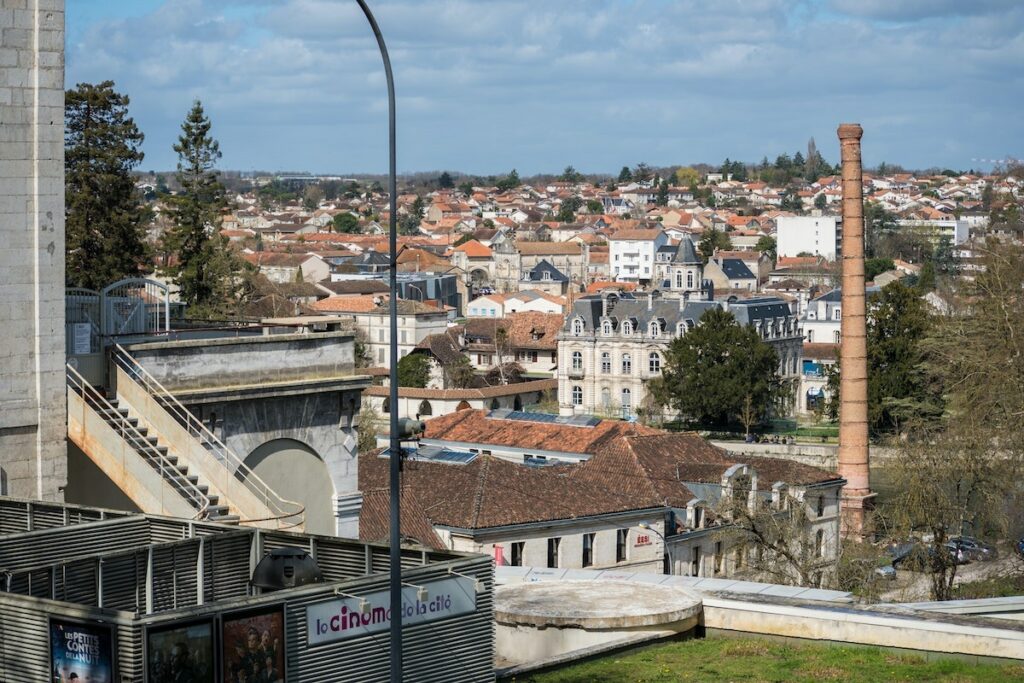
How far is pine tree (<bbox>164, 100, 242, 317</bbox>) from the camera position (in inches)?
2213

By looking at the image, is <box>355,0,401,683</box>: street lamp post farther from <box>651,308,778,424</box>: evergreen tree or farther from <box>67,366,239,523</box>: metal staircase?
<box>651,308,778,424</box>: evergreen tree

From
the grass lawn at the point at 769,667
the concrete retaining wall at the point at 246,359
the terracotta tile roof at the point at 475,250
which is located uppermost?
the terracotta tile roof at the point at 475,250

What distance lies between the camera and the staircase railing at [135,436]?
18312 millimetres

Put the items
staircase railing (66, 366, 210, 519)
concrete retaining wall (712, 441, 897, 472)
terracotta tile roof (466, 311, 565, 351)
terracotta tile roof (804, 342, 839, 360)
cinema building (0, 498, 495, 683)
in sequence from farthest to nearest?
terracotta tile roof (466, 311, 565, 351)
terracotta tile roof (804, 342, 839, 360)
concrete retaining wall (712, 441, 897, 472)
staircase railing (66, 366, 210, 519)
cinema building (0, 498, 495, 683)

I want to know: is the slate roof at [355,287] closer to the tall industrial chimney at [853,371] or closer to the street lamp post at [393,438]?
the tall industrial chimney at [853,371]

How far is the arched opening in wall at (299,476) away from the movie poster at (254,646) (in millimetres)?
9664

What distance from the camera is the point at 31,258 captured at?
61.9ft

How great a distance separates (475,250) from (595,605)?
159 meters

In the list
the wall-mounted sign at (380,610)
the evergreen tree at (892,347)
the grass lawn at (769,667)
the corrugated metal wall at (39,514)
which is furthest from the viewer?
the evergreen tree at (892,347)

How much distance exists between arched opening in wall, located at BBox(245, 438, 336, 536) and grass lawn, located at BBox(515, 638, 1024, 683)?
204 inches

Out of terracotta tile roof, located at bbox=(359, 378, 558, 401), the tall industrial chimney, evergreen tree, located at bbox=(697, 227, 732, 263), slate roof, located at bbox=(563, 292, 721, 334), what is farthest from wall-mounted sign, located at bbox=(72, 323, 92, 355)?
evergreen tree, located at bbox=(697, 227, 732, 263)

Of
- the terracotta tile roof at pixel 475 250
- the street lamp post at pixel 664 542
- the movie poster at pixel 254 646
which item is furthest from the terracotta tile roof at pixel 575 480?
the terracotta tile roof at pixel 475 250

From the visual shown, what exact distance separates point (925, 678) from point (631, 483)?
28.9 meters

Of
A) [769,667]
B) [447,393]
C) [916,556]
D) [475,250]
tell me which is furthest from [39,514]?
[475,250]
